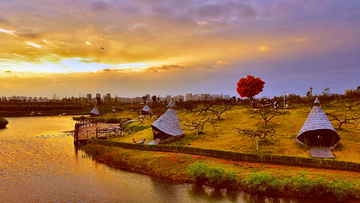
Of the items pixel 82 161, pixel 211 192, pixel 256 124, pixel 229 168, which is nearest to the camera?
pixel 211 192

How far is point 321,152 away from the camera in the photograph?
64.7 ft

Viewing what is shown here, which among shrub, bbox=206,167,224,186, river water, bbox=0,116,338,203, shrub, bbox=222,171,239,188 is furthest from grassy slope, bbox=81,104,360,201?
shrub, bbox=206,167,224,186

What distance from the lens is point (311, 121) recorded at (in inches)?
874

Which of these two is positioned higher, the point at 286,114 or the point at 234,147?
the point at 286,114

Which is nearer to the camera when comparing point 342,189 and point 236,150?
point 342,189

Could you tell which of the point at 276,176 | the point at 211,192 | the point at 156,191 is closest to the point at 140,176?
the point at 156,191

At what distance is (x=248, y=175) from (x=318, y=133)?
10.2 metres

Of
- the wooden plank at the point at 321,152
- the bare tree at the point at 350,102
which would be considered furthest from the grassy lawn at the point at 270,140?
the bare tree at the point at 350,102

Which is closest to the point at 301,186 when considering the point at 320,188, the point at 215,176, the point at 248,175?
the point at 320,188

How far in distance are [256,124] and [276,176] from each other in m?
16.1

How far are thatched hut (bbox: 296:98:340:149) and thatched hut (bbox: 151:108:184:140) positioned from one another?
45.2ft

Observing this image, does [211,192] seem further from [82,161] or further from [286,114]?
[286,114]

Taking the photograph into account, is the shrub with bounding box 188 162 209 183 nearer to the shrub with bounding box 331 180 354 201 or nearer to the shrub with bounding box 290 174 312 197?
the shrub with bounding box 290 174 312 197

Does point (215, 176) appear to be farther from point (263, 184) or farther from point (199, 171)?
point (263, 184)
